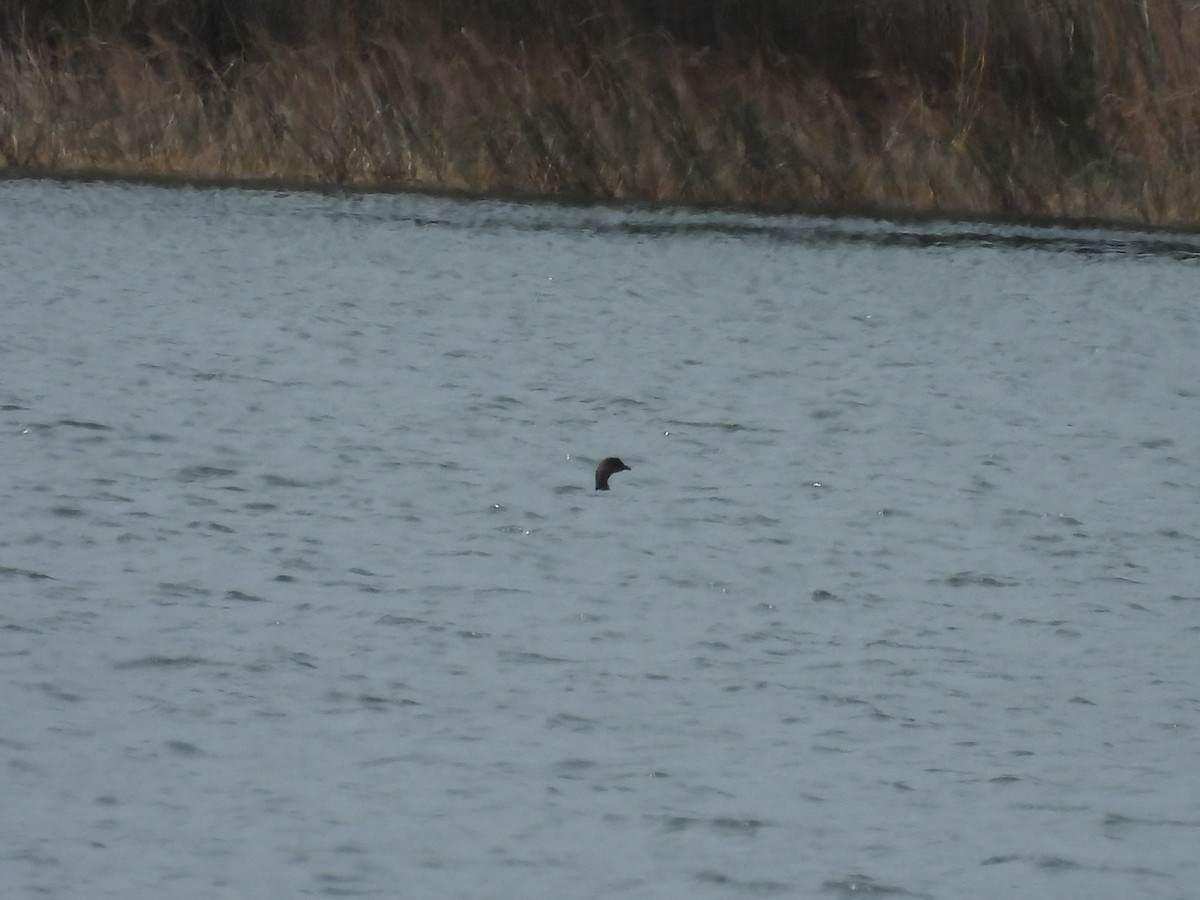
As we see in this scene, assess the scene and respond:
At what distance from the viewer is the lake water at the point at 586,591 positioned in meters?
6.93

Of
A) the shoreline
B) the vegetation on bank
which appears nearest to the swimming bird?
the vegetation on bank

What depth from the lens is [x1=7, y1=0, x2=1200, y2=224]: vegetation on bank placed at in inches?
904

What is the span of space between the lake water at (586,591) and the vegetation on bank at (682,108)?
355 centimetres

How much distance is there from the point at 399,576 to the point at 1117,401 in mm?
6566

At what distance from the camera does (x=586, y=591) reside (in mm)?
9852

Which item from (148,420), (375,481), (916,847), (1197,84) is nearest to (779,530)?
(375,481)

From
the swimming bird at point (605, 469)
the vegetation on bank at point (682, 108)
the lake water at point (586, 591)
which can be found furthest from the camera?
the vegetation on bank at point (682, 108)

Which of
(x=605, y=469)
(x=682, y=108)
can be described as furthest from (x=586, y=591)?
(x=682, y=108)

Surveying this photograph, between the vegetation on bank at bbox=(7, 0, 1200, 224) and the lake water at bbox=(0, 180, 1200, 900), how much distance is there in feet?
11.6

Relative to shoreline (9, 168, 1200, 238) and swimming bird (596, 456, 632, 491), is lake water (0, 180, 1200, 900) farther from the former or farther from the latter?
shoreline (9, 168, 1200, 238)

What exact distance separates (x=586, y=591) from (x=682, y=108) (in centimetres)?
1387

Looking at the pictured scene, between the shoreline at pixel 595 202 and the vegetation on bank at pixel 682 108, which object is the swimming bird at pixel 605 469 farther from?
the shoreline at pixel 595 202

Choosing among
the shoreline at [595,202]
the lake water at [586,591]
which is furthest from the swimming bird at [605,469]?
the shoreline at [595,202]

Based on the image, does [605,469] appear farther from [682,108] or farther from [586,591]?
[682,108]
